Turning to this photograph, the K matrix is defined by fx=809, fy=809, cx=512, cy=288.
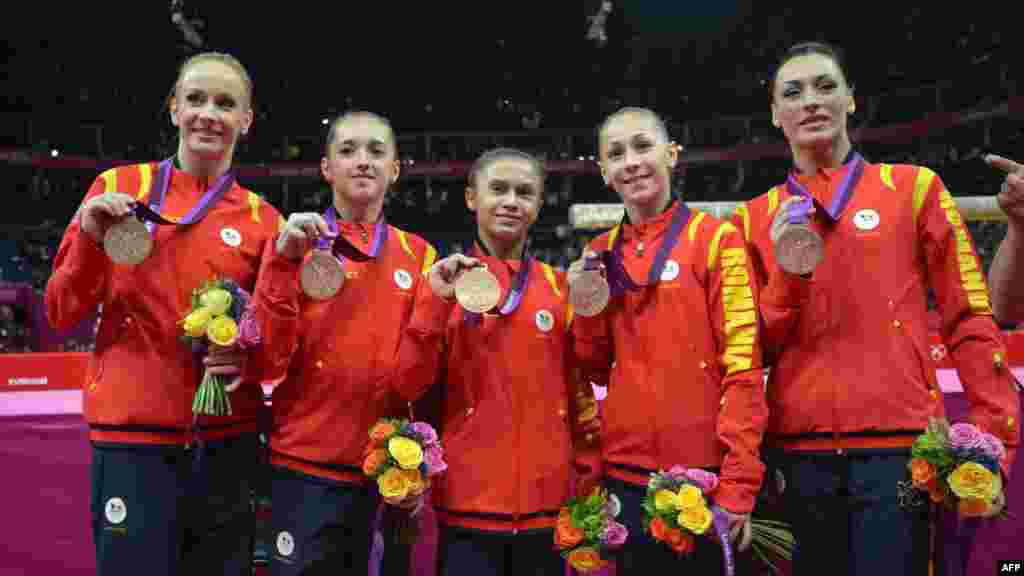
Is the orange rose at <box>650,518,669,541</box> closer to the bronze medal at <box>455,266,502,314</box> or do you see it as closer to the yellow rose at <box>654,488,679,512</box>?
the yellow rose at <box>654,488,679,512</box>

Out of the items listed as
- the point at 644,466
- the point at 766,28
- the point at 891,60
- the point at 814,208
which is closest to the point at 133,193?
the point at 644,466

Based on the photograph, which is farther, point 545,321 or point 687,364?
point 545,321

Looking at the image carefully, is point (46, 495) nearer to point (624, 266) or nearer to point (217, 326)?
point (217, 326)

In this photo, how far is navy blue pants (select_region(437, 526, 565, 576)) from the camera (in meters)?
2.64

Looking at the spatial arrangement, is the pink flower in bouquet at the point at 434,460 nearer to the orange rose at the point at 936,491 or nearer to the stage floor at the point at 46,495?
the orange rose at the point at 936,491

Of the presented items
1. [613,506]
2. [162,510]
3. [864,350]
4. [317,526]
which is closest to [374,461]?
[317,526]

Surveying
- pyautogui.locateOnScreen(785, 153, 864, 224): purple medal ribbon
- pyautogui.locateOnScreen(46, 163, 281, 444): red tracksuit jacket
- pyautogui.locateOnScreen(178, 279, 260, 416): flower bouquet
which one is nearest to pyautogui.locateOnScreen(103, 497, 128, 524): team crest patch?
pyautogui.locateOnScreen(46, 163, 281, 444): red tracksuit jacket

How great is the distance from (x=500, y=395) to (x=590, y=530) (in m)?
0.52

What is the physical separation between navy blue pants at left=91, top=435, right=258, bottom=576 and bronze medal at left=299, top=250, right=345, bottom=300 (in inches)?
23.6

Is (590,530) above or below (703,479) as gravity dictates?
below

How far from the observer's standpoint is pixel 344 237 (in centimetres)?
282

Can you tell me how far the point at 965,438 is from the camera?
2.26 meters
